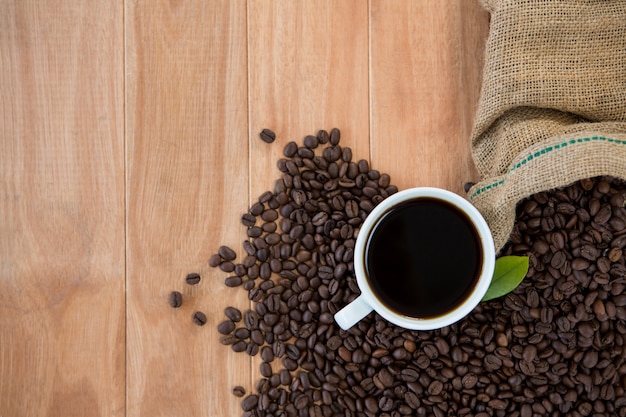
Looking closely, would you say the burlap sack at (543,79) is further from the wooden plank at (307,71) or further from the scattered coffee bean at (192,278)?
the scattered coffee bean at (192,278)

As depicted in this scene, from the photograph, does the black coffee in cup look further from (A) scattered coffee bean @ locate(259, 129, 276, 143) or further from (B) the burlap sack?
(A) scattered coffee bean @ locate(259, 129, 276, 143)

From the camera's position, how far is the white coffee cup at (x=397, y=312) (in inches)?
42.4

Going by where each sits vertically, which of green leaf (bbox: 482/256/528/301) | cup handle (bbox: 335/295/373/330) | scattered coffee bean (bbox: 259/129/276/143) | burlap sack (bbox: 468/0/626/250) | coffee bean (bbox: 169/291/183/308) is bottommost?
coffee bean (bbox: 169/291/183/308)

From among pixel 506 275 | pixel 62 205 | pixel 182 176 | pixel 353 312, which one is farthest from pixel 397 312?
pixel 62 205

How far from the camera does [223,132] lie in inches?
49.7

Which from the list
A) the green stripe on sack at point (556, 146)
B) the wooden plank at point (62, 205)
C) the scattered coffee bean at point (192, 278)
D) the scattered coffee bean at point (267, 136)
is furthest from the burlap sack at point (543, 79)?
the wooden plank at point (62, 205)

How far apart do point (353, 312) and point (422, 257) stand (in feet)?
0.49

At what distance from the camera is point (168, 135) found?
1.26 meters

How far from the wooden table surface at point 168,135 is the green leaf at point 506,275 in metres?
0.18

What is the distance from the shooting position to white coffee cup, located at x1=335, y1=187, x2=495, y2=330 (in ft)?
3.53

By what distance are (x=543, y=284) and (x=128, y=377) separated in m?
0.78

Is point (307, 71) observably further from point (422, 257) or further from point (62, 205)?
point (62, 205)

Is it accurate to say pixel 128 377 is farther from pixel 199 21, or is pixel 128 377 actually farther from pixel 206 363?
pixel 199 21

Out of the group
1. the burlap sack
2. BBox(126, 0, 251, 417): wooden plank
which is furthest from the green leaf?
BBox(126, 0, 251, 417): wooden plank
